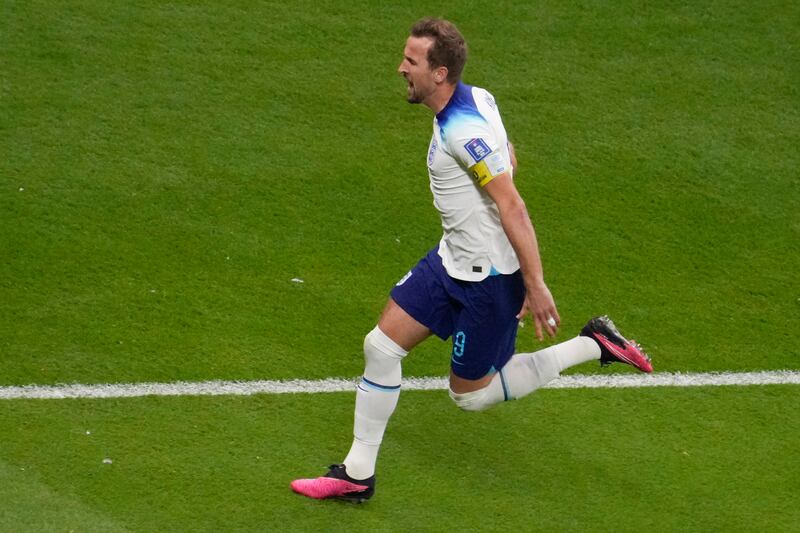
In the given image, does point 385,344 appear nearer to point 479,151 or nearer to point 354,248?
point 479,151

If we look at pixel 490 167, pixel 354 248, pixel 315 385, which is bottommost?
pixel 315 385

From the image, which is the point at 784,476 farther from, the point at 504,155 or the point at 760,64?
the point at 760,64

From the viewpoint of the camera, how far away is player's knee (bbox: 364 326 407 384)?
19.1ft

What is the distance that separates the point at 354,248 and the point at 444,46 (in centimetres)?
259

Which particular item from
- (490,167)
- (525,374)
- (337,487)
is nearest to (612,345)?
(525,374)

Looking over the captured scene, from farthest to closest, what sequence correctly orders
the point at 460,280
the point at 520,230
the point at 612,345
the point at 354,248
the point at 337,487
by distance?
the point at 354,248, the point at 612,345, the point at 337,487, the point at 460,280, the point at 520,230

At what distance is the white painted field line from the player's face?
1.82 m

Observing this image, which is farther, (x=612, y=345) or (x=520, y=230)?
(x=612, y=345)

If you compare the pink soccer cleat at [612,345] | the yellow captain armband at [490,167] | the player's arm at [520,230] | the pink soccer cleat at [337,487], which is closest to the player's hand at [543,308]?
the player's arm at [520,230]

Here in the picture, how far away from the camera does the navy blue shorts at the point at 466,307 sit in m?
5.78

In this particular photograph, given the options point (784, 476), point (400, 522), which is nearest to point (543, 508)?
point (400, 522)

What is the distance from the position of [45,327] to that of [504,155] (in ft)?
9.32

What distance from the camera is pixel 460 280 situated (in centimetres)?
579

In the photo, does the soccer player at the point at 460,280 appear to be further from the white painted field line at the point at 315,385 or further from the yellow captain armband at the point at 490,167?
the white painted field line at the point at 315,385
